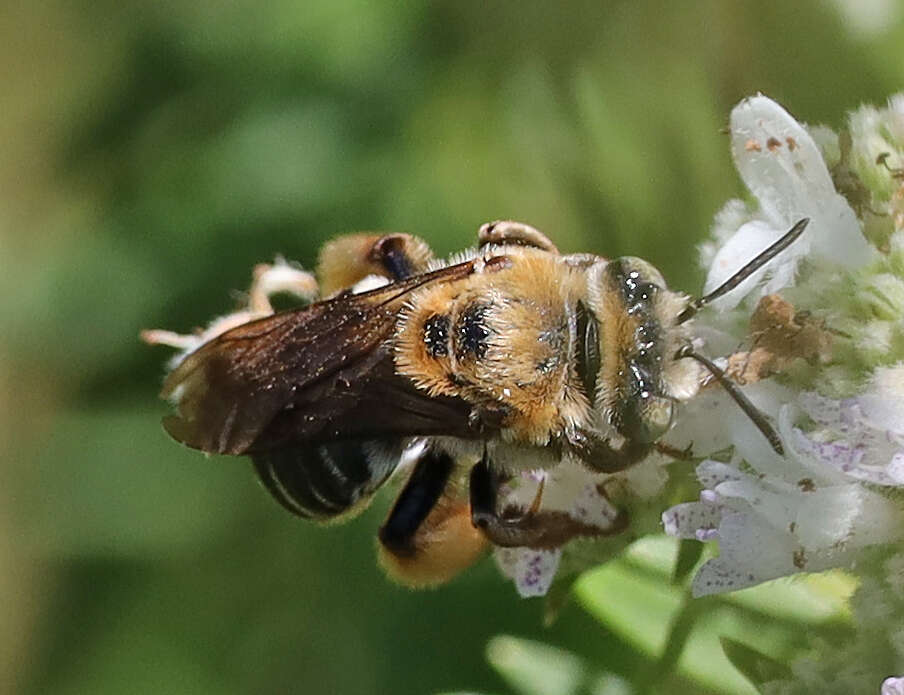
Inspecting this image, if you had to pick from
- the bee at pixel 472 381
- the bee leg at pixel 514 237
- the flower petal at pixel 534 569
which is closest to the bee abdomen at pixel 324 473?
the bee at pixel 472 381

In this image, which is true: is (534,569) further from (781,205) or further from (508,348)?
(781,205)

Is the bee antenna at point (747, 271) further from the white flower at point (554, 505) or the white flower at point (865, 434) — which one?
the white flower at point (554, 505)

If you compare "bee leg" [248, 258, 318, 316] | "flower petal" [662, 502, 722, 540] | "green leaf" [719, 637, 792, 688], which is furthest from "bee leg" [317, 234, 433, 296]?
"green leaf" [719, 637, 792, 688]

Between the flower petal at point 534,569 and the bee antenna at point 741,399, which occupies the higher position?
the bee antenna at point 741,399

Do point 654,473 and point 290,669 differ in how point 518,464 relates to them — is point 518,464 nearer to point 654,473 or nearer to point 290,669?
point 654,473

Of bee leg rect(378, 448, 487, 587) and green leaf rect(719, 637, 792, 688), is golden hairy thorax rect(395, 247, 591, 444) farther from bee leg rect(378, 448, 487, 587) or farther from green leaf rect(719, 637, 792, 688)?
green leaf rect(719, 637, 792, 688)

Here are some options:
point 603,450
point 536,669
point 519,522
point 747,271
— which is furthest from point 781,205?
point 536,669
